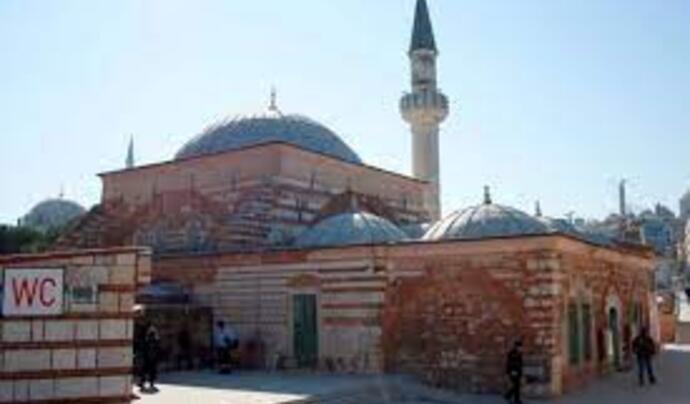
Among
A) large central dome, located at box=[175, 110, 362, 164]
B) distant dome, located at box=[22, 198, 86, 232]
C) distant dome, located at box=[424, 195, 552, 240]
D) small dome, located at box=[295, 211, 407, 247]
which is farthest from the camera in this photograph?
distant dome, located at box=[22, 198, 86, 232]

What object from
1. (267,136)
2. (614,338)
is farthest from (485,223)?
(267,136)

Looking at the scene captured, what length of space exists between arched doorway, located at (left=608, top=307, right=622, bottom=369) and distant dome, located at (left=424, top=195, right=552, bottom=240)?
9.32 feet

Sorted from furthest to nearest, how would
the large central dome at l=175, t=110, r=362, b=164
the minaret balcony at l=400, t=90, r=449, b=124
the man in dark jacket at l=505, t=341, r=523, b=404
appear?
the minaret balcony at l=400, t=90, r=449, b=124, the large central dome at l=175, t=110, r=362, b=164, the man in dark jacket at l=505, t=341, r=523, b=404

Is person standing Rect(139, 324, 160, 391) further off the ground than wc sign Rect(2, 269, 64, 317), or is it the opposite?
wc sign Rect(2, 269, 64, 317)

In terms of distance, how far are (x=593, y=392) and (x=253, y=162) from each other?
1068cm

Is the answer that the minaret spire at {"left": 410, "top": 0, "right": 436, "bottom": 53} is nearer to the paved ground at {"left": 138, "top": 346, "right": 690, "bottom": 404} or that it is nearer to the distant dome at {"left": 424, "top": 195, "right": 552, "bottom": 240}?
the distant dome at {"left": 424, "top": 195, "right": 552, "bottom": 240}

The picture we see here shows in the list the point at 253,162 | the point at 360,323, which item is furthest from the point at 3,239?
the point at 360,323

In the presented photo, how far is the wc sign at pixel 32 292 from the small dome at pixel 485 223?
9.57 m

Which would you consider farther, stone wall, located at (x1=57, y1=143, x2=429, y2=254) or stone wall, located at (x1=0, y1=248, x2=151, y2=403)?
stone wall, located at (x1=57, y1=143, x2=429, y2=254)

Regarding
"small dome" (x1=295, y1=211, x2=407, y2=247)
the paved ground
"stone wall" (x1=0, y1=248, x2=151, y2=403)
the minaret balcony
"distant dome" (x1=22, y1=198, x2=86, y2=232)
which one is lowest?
the paved ground

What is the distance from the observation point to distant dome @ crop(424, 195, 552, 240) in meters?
17.0

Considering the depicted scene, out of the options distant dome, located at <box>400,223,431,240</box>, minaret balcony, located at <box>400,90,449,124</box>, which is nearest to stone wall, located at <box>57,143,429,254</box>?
distant dome, located at <box>400,223,431,240</box>

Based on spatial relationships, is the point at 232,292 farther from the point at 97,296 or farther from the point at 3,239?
the point at 3,239

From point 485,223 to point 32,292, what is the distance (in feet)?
35.3
